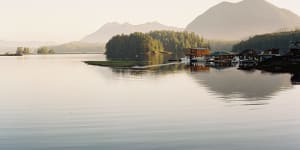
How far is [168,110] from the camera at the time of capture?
42.8 metres

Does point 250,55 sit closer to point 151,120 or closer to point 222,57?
point 222,57

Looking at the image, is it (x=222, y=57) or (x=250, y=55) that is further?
(x=222, y=57)

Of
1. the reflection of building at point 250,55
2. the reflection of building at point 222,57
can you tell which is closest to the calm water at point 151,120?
the reflection of building at point 250,55

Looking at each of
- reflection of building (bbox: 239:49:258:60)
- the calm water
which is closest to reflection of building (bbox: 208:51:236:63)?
reflection of building (bbox: 239:49:258:60)

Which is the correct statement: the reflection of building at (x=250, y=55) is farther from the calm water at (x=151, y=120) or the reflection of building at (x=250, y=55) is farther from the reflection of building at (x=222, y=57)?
the calm water at (x=151, y=120)

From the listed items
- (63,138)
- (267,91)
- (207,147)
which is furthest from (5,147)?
(267,91)

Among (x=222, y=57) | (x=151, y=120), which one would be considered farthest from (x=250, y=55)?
(x=151, y=120)

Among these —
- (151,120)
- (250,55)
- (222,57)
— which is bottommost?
(151,120)

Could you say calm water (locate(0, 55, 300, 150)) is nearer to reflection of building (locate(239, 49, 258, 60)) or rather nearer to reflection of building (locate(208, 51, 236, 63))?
reflection of building (locate(239, 49, 258, 60))

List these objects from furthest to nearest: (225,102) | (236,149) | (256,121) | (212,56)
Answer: (212,56) → (225,102) → (256,121) → (236,149)

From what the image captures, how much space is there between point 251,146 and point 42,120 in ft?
65.1

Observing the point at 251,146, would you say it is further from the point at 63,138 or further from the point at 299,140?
the point at 63,138

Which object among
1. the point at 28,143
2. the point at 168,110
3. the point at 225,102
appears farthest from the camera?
the point at 225,102

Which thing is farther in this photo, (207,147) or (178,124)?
(178,124)
